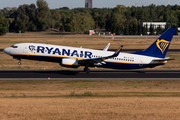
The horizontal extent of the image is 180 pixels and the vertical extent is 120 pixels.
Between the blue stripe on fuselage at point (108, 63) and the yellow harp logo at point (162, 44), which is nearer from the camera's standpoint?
the blue stripe on fuselage at point (108, 63)

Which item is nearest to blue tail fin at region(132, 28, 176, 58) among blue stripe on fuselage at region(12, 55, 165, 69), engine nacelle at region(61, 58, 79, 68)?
blue stripe on fuselage at region(12, 55, 165, 69)

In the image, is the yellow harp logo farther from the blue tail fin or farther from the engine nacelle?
the engine nacelle

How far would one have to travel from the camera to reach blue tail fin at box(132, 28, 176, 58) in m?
43.2

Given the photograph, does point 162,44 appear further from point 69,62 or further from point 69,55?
point 69,62

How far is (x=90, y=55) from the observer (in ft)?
141

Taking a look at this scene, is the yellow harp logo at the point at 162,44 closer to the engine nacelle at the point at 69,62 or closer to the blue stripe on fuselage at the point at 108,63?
the blue stripe on fuselage at the point at 108,63

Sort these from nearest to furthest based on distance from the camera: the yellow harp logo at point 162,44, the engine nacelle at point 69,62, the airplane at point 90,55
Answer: the engine nacelle at point 69,62, the airplane at point 90,55, the yellow harp logo at point 162,44

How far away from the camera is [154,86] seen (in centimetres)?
3416

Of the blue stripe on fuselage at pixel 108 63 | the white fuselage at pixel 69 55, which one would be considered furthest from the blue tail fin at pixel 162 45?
the blue stripe on fuselage at pixel 108 63

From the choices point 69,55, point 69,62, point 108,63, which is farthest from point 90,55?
point 69,62

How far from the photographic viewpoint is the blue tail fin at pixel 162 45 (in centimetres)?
4316

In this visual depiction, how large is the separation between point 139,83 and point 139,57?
9.08 m

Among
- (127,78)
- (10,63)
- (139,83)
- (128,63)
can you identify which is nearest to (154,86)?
(139,83)

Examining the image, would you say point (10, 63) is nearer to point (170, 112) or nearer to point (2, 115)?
point (2, 115)
